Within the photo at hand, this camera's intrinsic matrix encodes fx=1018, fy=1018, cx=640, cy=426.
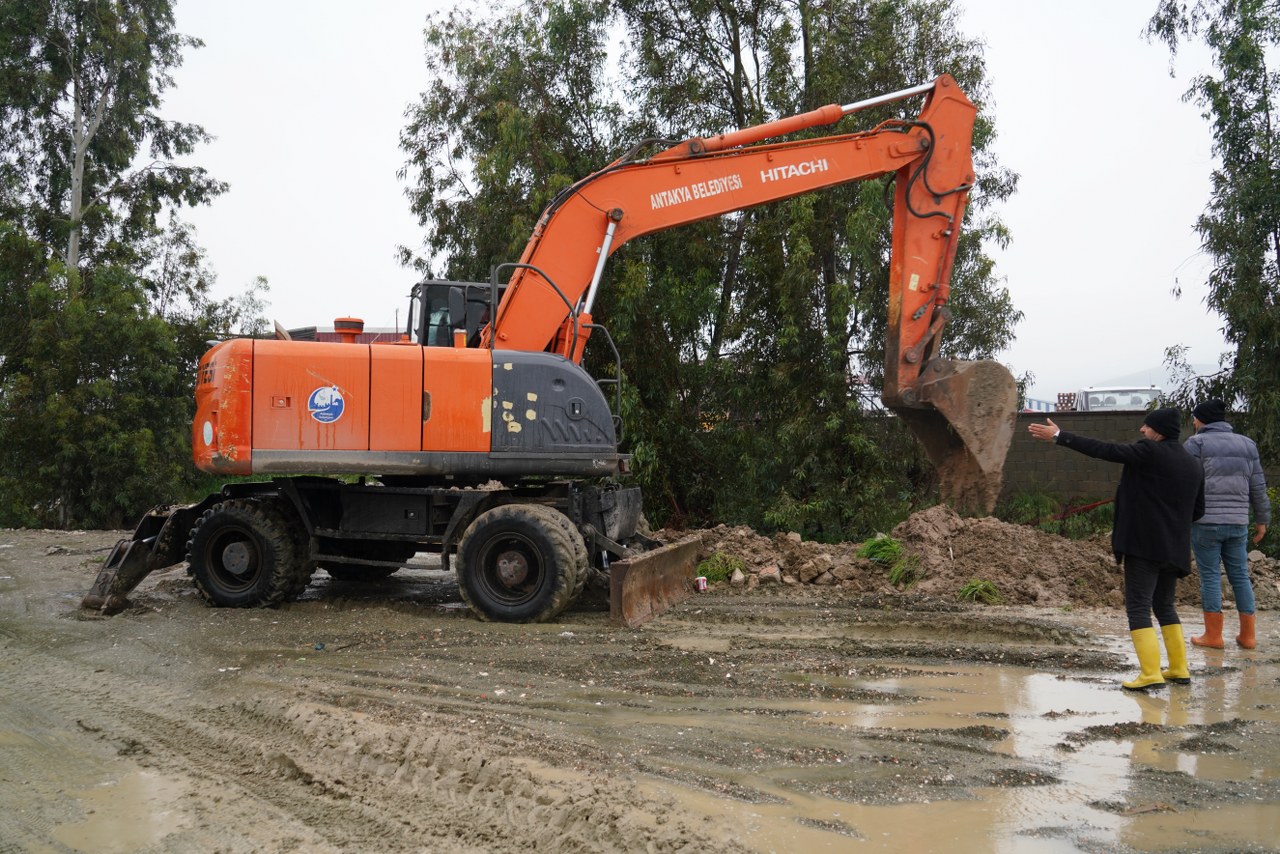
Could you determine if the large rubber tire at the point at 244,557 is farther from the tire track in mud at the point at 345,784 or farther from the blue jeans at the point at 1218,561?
the blue jeans at the point at 1218,561

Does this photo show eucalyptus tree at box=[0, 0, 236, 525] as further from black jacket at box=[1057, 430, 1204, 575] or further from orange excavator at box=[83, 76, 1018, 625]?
black jacket at box=[1057, 430, 1204, 575]

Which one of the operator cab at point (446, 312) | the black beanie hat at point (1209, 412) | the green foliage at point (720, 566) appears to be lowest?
the green foliage at point (720, 566)

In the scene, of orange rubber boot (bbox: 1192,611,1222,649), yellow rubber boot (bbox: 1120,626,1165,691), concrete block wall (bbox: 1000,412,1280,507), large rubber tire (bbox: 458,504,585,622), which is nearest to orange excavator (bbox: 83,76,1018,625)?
large rubber tire (bbox: 458,504,585,622)

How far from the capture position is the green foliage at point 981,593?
8.89m

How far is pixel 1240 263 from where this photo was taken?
13570 mm

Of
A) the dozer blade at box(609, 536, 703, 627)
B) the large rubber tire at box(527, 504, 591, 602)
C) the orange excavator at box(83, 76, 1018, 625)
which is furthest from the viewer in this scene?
the orange excavator at box(83, 76, 1018, 625)

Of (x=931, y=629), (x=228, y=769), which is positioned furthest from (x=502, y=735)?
(x=931, y=629)

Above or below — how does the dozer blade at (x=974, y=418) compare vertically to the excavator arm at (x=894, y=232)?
below

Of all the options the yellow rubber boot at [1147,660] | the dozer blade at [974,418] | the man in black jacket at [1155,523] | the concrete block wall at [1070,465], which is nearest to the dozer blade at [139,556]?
the dozer blade at [974,418]

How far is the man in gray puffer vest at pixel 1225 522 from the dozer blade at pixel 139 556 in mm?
8286

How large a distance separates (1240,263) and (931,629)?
8.93 m

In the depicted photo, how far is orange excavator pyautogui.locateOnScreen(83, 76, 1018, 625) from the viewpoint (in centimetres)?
812

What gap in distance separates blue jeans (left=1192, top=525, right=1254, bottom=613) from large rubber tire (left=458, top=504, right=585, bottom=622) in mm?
4582

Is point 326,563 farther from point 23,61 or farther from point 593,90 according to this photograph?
point 23,61
